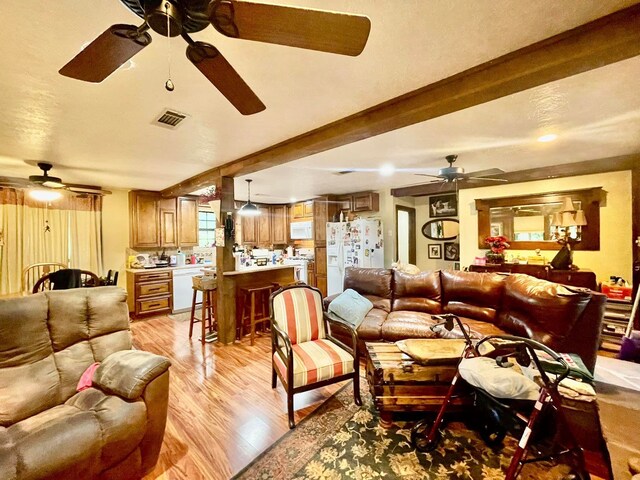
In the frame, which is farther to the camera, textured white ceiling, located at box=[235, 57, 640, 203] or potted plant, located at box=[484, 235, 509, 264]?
potted plant, located at box=[484, 235, 509, 264]

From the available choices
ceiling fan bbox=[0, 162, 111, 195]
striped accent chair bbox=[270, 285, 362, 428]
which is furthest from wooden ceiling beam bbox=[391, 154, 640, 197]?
ceiling fan bbox=[0, 162, 111, 195]

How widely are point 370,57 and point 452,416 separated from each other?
2.63m

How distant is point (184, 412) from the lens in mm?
2289

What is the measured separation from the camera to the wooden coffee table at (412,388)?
200 centimetres

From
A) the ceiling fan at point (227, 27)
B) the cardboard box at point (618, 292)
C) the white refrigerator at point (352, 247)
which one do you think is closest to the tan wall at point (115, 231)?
the white refrigerator at point (352, 247)

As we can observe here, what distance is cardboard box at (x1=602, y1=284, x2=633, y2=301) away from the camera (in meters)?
3.41

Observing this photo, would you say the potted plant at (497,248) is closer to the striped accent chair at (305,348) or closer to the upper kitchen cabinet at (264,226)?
the striped accent chair at (305,348)

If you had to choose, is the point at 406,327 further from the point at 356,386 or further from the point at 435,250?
the point at 435,250

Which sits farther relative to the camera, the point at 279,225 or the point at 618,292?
the point at 279,225

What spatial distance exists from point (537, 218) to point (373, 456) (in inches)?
173

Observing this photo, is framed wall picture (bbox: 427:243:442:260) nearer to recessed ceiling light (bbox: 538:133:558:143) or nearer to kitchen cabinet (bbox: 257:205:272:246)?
recessed ceiling light (bbox: 538:133:558:143)

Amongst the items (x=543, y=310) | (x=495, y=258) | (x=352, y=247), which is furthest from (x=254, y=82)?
(x=495, y=258)

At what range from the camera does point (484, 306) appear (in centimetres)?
312

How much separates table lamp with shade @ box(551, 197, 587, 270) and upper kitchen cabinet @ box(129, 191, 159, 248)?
272 inches
